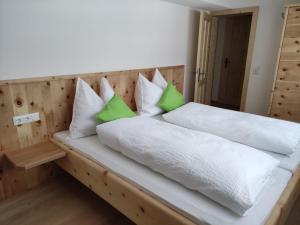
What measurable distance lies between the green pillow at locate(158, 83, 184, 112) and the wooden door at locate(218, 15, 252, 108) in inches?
96.3

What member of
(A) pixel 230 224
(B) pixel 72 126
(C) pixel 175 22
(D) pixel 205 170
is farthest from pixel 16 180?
(C) pixel 175 22

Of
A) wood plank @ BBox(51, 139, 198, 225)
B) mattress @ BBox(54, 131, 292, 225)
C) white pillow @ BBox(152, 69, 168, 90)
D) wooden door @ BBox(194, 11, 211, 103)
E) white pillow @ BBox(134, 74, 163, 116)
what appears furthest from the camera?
wooden door @ BBox(194, 11, 211, 103)

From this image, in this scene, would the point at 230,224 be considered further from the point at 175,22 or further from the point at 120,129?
the point at 175,22

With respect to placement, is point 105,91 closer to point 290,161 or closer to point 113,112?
point 113,112

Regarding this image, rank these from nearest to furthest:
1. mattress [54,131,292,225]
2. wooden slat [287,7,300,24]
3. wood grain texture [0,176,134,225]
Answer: mattress [54,131,292,225] → wood grain texture [0,176,134,225] → wooden slat [287,7,300,24]

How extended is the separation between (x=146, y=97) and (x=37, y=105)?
1.24m

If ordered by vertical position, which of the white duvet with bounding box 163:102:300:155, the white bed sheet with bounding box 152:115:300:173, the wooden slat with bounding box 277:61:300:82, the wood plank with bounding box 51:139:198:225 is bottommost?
the wood plank with bounding box 51:139:198:225

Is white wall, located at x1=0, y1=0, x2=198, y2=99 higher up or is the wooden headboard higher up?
white wall, located at x1=0, y1=0, x2=198, y2=99

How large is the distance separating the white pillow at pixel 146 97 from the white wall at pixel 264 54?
173cm

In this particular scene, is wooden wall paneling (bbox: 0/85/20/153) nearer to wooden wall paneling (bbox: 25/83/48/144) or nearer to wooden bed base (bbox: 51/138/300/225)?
wooden wall paneling (bbox: 25/83/48/144)

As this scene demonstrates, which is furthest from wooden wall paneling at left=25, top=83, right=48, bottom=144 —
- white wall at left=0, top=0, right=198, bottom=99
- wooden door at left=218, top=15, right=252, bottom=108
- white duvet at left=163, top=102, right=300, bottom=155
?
wooden door at left=218, top=15, right=252, bottom=108

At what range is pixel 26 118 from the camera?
1.95m

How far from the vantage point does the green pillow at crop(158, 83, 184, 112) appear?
278cm

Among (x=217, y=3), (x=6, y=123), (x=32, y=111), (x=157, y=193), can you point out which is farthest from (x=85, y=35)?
(x=217, y=3)
